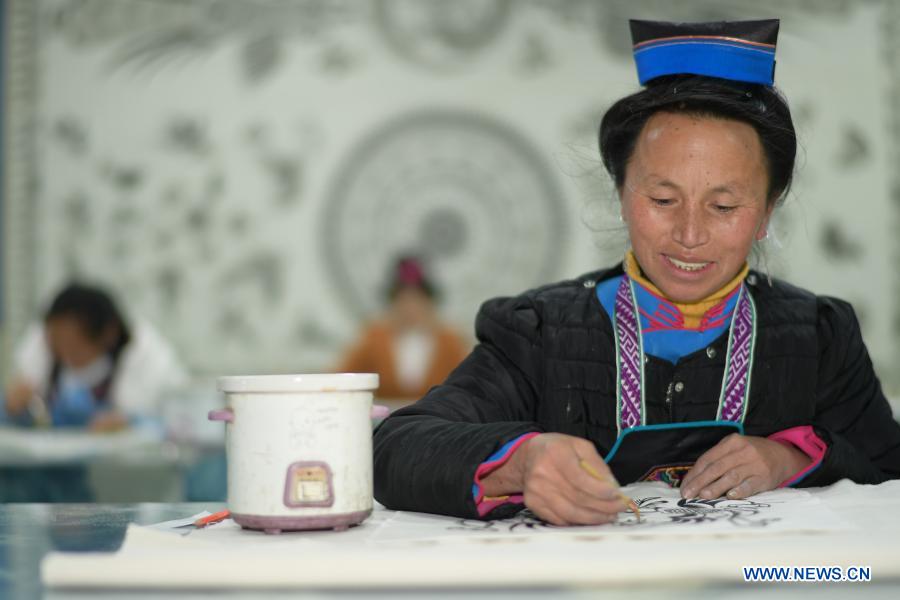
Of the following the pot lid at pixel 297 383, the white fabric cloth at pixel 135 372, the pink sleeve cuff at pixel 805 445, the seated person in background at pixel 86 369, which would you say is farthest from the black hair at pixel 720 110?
the white fabric cloth at pixel 135 372

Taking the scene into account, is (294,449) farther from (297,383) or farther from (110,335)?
(110,335)

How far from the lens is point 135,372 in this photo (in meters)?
4.05

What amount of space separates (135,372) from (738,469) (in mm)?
3311

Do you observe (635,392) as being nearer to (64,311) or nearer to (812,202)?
(64,311)

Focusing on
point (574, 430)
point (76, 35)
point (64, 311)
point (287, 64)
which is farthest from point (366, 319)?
point (574, 430)

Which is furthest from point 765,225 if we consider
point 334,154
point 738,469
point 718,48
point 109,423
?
point 334,154

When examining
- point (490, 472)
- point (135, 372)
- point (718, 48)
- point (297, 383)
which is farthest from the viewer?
point (135, 372)

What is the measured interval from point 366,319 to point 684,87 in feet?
13.8

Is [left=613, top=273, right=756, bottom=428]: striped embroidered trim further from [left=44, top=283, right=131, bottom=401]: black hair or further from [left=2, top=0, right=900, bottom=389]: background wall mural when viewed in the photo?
[left=2, top=0, right=900, bottom=389]: background wall mural

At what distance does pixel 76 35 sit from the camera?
5.48 meters

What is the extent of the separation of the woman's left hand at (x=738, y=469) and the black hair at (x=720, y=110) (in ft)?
1.17

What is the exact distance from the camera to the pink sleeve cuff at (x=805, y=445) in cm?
120

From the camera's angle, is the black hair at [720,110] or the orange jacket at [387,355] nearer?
the black hair at [720,110]

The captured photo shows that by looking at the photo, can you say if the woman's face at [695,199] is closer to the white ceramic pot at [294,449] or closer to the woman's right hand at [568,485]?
the woman's right hand at [568,485]
